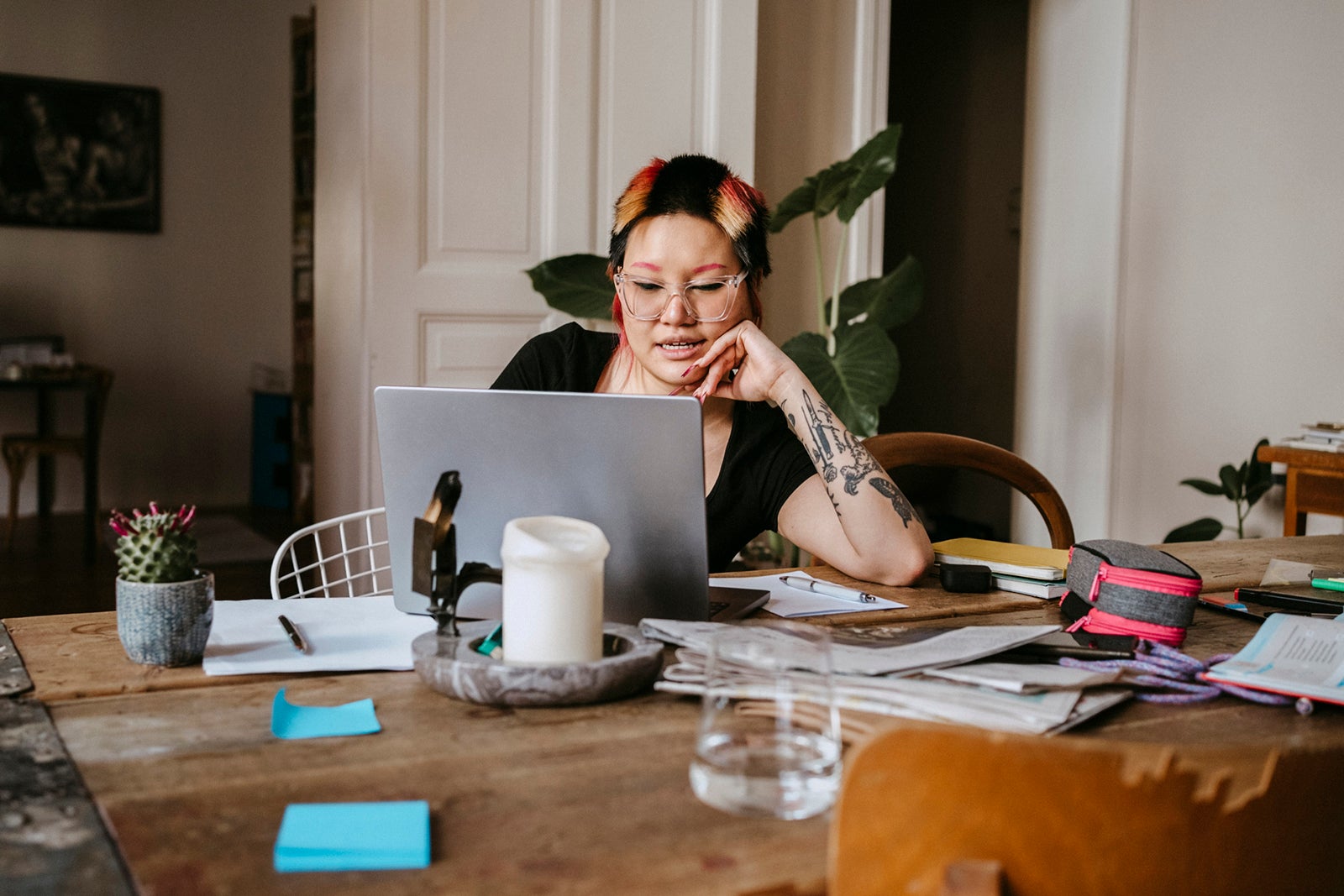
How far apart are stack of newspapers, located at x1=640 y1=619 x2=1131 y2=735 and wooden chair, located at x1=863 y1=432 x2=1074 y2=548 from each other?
785 millimetres

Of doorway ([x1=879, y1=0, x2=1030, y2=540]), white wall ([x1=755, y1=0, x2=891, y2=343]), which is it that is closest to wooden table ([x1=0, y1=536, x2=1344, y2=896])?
white wall ([x1=755, y1=0, x2=891, y2=343])

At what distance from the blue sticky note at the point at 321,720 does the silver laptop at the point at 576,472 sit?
25 centimetres

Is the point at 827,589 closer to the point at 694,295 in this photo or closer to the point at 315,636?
the point at 694,295

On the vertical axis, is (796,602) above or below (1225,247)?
below

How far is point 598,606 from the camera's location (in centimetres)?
95

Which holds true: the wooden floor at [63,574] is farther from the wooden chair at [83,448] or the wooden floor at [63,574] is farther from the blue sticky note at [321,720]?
the blue sticky note at [321,720]

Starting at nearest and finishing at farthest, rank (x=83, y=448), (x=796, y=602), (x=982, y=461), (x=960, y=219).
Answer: (x=796, y=602) < (x=982, y=461) < (x=83, y=448) < (x=960, y=219)

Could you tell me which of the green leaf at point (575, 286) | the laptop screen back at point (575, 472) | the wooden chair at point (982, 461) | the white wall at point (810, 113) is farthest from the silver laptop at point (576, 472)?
the white wall at point (810, 113)

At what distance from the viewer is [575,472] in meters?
1.09

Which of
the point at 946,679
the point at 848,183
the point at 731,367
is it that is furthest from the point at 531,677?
the point at 848,183

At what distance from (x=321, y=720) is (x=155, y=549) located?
25 centimetres

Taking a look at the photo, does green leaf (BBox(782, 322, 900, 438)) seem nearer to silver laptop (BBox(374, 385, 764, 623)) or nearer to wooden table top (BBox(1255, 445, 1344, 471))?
wooden table top (BBox(1255, 445, 1344, 471))

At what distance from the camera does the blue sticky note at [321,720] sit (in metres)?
0.86

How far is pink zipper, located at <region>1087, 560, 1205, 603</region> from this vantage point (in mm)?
1167
